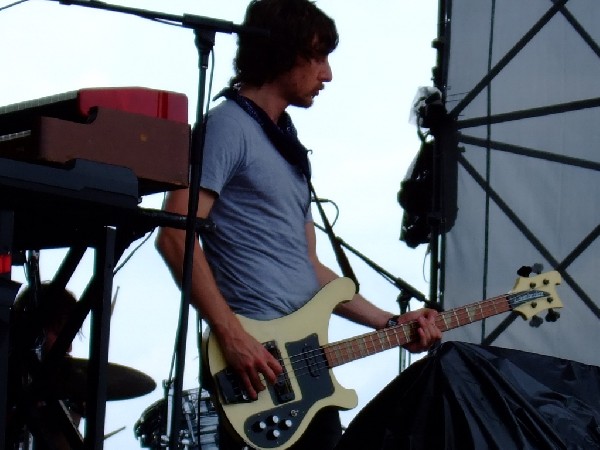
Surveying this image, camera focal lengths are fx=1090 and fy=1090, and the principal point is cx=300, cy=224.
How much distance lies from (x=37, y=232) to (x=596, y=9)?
2808mm

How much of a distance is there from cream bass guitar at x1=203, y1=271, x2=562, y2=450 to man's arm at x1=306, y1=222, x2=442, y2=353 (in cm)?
3

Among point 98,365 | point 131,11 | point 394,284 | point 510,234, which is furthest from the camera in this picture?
point 510,234

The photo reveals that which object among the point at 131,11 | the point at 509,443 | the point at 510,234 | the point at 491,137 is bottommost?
the point at 509,443

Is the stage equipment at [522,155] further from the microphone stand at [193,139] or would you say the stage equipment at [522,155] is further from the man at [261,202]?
the microphone stand at [193,139]

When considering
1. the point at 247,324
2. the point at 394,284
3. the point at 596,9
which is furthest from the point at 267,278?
the point at 596,9

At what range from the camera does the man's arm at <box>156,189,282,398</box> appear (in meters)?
2.61

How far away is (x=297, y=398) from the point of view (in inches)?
108

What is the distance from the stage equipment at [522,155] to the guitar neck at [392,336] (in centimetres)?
85

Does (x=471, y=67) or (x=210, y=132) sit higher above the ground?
(x=471, y=67)

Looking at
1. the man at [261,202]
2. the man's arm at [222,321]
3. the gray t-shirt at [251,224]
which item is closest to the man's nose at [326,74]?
the man at [261,202]

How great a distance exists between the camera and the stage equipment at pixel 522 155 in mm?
4191

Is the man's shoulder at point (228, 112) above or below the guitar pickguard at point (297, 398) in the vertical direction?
above

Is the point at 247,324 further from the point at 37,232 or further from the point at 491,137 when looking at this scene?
the point at 491,137

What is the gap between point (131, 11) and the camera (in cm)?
209
